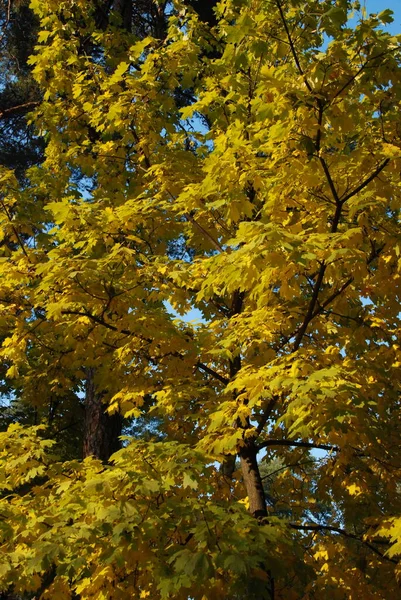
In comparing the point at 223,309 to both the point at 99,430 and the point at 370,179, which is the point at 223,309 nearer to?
the point at 99,430

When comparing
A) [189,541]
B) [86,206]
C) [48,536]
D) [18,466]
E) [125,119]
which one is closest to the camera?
[48,536]

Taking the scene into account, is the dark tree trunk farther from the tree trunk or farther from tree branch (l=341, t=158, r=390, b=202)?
tree branch (l=341, t=158, r=390, b=202)

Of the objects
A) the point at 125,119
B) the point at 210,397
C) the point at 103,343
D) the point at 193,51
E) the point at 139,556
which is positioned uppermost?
the point at 193,51

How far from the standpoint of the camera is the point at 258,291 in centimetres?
355

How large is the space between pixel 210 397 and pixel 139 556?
74.1 inches

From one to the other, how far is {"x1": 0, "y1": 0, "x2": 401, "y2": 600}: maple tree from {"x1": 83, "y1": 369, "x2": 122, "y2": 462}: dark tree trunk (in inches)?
2.3

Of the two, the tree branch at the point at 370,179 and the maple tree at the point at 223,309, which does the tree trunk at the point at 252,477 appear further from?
the tree branch at the point at 370,179

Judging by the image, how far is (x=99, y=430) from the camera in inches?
253

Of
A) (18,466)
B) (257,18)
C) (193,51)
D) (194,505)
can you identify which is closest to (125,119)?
(193,51)

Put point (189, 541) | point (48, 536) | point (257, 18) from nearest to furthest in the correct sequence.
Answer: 1. point (48, 536)
2. point (189, 541)
3. point (257, 18)

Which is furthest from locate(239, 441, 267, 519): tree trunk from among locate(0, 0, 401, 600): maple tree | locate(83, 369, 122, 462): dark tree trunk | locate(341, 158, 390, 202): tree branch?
locate(341, 158, 390, 202): tree branch

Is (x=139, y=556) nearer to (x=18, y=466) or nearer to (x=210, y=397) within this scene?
(x=18, y=466)

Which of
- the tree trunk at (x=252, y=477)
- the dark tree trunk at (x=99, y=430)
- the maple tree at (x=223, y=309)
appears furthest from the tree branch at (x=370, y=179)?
the dark tree trunk at (x=99, y=430)

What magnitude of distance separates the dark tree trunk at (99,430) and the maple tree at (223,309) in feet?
0.19
